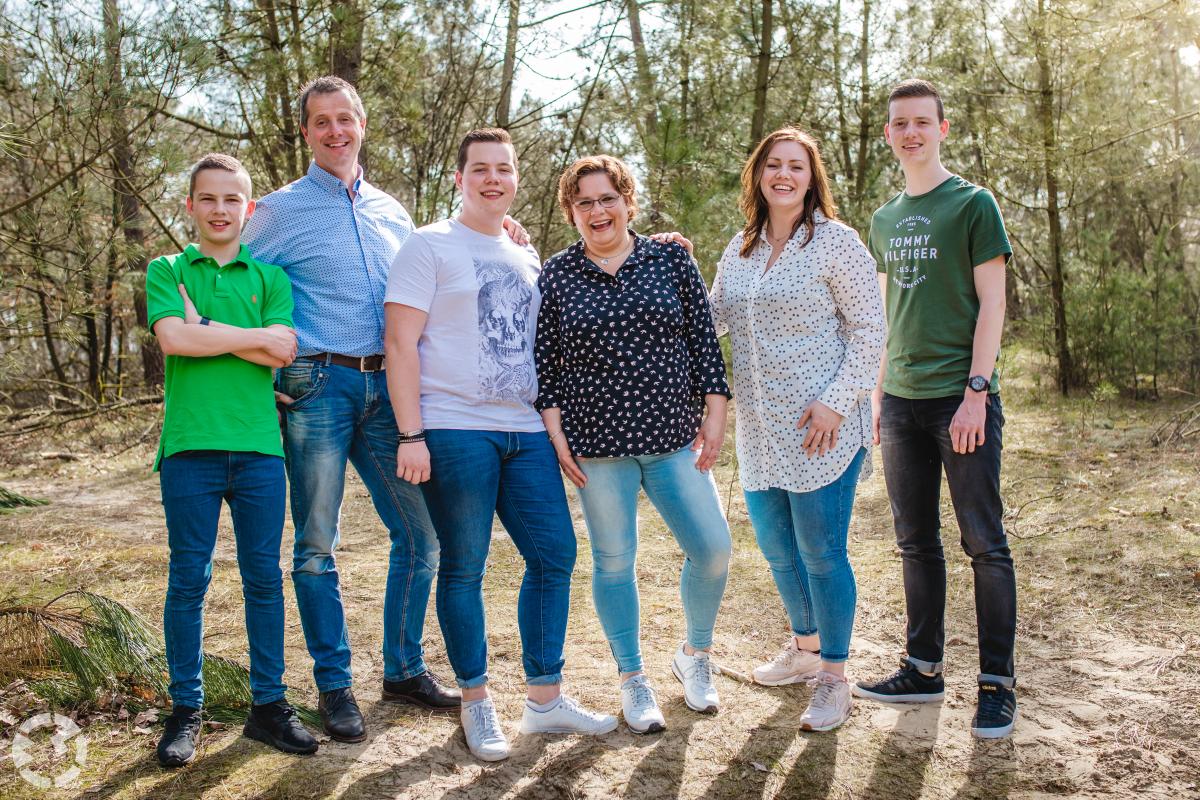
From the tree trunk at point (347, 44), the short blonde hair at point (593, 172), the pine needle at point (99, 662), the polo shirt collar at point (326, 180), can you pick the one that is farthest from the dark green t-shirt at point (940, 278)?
the tree trunk at point (347, 44)

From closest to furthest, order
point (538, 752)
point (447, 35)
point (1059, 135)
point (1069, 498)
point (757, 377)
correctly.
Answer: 1. point (538, 752)
2. point (757, 377)
3. point (1069, 498)
4. point (447, 35)
5. point (1059, 135)

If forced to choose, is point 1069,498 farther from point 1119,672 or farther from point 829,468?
point 829,468

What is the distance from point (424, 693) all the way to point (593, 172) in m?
1.75

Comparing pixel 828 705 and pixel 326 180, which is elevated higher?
pixel 326 180

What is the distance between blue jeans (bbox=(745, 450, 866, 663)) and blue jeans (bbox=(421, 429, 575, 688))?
0.68m

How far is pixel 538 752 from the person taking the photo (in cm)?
268

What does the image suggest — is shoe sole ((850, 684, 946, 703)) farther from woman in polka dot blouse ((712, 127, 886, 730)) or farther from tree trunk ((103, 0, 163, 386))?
tree trunk ((103, 0, 163, 386))

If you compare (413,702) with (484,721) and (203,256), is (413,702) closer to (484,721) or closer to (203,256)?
(484,721)

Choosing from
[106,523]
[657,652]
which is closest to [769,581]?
[657,652]

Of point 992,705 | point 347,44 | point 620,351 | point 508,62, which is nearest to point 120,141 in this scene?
point 347,44

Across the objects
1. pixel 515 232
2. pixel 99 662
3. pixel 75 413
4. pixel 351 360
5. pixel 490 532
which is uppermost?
pixel 515 232

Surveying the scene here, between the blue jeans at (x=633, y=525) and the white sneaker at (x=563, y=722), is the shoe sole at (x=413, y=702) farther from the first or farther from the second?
the blue jeans at (x=633, y=525)

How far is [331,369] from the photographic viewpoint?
107 inches

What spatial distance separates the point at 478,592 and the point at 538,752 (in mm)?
494
